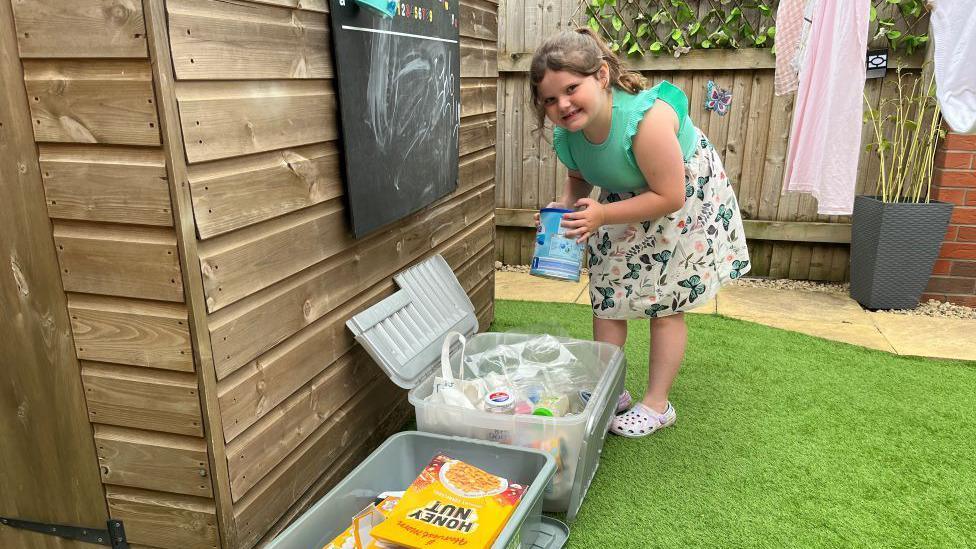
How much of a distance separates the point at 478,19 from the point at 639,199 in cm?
111

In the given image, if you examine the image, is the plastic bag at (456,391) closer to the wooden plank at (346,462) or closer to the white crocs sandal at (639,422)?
the wooden plank at (346,462)

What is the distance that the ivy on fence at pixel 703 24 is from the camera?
3.09m

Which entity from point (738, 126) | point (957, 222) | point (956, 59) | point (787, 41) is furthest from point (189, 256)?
point (957, 222)

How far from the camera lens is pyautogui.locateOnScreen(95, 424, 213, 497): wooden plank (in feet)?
3.68

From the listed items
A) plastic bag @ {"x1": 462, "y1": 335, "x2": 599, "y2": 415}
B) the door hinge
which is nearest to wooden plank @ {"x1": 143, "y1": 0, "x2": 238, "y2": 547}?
the door hinge

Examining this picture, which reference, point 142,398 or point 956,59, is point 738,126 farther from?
point 142,398

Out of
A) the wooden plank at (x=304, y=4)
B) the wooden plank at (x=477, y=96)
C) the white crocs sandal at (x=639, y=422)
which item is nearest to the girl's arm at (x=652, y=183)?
the white crocs sandal at (x=639, y=422)

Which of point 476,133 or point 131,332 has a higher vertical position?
point 476,133

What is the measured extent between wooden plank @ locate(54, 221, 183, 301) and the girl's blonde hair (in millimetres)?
927

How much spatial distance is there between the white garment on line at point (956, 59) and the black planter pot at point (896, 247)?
0.92 metres

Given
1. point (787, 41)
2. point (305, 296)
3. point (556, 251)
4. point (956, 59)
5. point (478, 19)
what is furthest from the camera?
point (787, 41)

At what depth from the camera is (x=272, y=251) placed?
123cm

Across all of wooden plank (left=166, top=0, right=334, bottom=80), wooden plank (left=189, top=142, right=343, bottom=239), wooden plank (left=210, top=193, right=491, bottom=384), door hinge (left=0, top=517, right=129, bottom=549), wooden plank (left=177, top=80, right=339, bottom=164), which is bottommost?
door hinge (left=0, top=517, right=129, bottom=549)

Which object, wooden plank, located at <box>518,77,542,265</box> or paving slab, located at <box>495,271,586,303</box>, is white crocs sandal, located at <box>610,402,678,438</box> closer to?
paving slab, located at <box>495,271,586,303</box>
